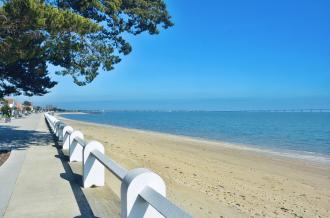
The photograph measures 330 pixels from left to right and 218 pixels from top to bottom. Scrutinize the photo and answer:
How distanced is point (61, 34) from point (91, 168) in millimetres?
5234

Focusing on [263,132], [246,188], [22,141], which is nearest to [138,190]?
[246,188]

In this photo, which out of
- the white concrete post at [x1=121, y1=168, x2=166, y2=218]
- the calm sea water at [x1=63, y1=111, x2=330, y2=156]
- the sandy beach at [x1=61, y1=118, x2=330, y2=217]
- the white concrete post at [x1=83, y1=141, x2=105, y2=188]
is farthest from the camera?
the calm sea water at [x1=63, y1=111, x2=330, y2=156]

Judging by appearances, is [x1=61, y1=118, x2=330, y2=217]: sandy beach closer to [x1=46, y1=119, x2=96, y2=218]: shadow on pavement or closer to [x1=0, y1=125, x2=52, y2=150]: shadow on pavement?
[x1=46, y1=119, x2=96, y2=218]: shadow on pavement

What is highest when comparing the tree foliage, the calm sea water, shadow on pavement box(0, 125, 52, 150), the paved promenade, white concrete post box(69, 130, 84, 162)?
the tree foliage

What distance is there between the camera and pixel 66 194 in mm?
6410

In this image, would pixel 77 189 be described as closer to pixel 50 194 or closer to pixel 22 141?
pixel 50 194

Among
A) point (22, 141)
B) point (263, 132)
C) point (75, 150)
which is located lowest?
point (263, 132)

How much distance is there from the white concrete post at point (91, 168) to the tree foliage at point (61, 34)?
3165 millimetres

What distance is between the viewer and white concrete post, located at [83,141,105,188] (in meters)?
6.64

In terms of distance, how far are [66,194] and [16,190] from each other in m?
1.15

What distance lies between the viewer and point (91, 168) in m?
6.67

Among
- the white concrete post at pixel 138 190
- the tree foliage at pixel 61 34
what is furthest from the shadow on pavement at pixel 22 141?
the white concrete post at pixel 138 190

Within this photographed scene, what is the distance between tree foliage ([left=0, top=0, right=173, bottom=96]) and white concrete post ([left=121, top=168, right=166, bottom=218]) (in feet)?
17.5

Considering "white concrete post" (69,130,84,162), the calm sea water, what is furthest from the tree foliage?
the calm sea water
